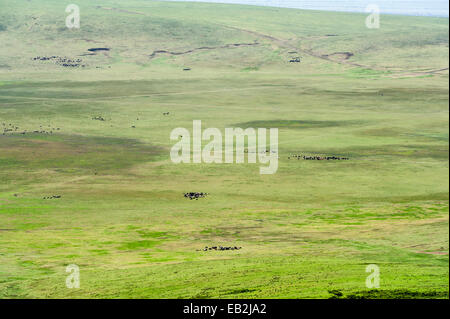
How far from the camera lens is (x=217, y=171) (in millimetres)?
51969

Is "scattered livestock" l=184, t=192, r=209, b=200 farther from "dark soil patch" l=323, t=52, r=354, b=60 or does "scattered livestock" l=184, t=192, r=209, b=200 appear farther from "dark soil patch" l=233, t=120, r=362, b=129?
"dark soil patch" l=323, t=52, r=354, b=60

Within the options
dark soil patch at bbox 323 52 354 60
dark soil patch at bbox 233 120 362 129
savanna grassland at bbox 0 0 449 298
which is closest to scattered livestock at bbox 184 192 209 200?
savanna grassland at bbox 0 0 449 298

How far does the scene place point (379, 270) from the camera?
1056 inches

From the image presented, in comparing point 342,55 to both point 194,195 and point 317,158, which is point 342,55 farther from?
point 194,195

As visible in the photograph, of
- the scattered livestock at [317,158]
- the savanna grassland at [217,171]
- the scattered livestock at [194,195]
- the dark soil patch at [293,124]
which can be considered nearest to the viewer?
the savanna grassland at [217,171]

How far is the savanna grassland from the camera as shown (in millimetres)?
27469

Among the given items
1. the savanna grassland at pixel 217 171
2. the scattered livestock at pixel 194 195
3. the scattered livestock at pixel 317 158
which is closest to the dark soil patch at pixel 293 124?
the savanna grassland at pixel 217 171

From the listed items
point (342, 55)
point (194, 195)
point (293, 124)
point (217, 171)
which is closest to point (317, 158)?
point (217, 171)

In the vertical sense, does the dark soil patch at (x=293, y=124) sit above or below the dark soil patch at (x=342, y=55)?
below

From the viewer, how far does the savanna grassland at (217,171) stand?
27.5 m

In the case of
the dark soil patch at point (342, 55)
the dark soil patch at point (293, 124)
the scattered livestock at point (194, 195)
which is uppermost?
the dark soil patch at point (342, 55)

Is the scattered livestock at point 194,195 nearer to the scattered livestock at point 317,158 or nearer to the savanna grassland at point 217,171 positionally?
the savanna grassland at point 217,171
